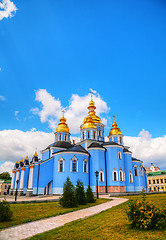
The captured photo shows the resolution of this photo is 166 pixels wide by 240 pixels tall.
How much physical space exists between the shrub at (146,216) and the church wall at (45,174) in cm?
2428

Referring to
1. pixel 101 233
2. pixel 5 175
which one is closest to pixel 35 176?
pixel 101 233

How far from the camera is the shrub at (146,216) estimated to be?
241 inches

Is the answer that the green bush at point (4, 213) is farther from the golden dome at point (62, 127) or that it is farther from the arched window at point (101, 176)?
the golden dome at point (62, 127)

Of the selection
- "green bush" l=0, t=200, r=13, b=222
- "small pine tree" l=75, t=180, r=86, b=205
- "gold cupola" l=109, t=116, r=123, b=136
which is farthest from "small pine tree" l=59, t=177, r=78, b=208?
"gold cupola" l=109, t=116, r=123, b=136

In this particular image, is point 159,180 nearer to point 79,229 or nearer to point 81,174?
point 81,174

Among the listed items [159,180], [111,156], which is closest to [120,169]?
[111,156]

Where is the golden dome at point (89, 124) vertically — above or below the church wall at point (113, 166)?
above

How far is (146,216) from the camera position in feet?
20.2

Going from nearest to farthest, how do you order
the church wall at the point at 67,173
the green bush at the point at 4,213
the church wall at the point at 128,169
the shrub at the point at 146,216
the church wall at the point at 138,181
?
the shrub at the point at 146,216 < the green bush at the point at 4,213 < the church wall at the point at 67,173 < the church wall at the point at 128,169 < the church wall at the point at 138,181

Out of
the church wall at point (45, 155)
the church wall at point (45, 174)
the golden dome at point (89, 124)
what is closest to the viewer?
the church wall at point (45, 174)

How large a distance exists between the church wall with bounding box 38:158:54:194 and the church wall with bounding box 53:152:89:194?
0.97 m

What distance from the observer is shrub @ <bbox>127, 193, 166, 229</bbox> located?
6129 millimetres

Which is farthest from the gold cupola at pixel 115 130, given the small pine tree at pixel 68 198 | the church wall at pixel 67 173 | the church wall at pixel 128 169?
the small pine tree at pixel 68 198

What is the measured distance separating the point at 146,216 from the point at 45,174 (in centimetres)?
2496
